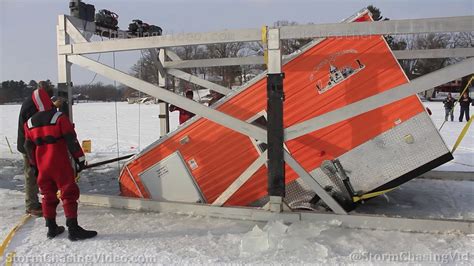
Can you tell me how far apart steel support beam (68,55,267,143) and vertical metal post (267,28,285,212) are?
152 mm

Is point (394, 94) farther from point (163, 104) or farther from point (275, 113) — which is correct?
point (163, 104)

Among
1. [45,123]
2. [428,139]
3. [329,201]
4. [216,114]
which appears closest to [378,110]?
[428,139]

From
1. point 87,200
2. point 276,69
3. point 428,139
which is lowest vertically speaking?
point 87,200

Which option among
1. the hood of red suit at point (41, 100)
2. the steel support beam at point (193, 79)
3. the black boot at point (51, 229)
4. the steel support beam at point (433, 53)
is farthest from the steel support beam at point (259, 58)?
the black boot at point (51, 229)

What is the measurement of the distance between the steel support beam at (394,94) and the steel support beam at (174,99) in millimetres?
444

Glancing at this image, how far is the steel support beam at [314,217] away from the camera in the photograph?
4.28 m

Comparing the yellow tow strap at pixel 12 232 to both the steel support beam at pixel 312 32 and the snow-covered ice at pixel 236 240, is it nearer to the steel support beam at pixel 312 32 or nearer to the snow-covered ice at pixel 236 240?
the snow-covered ice at pixel 236 240

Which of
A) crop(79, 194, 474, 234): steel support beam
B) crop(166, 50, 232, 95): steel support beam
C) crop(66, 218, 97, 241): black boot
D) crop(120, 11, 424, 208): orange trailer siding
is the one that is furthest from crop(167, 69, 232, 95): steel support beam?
crop(66, 218, 97, 241): black boot

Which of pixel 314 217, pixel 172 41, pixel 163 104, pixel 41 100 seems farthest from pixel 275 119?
pixel 163 104

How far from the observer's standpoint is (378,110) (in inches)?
197

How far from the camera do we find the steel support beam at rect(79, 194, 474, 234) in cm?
428

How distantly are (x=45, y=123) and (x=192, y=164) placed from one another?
199 cm

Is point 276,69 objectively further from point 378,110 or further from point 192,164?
point 192,164

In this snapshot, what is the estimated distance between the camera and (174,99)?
4.95 metres
